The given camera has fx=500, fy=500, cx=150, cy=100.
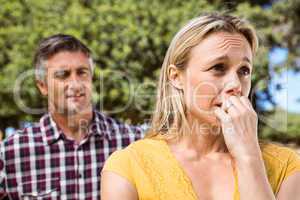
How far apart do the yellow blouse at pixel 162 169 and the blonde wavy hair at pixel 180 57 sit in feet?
0.49

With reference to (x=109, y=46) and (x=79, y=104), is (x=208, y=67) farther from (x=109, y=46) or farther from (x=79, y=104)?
(x=109, y=46)

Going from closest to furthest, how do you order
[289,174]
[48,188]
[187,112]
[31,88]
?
1. [289,174]
2. [187,112]
3. [48,188]
4. [31,88]

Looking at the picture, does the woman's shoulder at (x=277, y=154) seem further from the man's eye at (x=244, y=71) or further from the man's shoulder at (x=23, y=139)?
the man's shoulder at (x=23, y=139)

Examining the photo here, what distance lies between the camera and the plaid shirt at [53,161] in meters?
2.99

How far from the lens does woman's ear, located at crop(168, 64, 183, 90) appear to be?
195cm

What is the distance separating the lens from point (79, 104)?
10.4ft

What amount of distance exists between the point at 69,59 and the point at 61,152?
1.93ft

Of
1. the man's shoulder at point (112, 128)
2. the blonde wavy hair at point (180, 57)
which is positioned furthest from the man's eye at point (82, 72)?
the blonde wavy hair at point (180, 57)

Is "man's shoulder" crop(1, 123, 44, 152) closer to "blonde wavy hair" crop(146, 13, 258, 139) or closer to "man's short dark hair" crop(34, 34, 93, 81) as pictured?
"man's short dark hair" crop(34, 34, 93, 81)

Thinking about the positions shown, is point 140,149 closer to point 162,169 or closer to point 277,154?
point 162,169

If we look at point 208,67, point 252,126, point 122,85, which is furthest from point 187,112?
point 122,85

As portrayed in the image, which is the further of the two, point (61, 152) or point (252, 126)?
point (61, 152)

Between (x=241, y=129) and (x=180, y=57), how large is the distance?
405mm

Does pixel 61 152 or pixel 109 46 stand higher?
pixel 109 46
